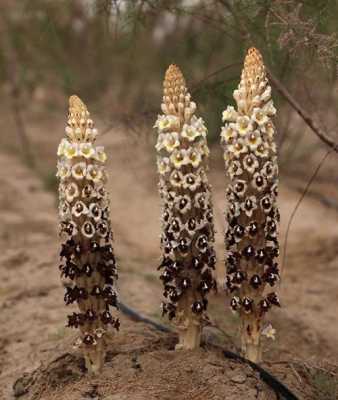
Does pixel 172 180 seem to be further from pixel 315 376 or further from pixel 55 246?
pixel 55 246

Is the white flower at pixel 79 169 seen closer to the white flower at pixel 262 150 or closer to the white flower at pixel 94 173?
the white flower at pixel 94 173

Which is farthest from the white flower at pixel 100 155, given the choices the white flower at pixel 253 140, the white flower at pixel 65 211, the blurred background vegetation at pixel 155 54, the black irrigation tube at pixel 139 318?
the black irrigation tube at pixel 139 318

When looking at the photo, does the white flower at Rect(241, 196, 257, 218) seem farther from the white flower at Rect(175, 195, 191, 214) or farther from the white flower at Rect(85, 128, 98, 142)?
the white flower at Rect(85, 128, 98, 142)

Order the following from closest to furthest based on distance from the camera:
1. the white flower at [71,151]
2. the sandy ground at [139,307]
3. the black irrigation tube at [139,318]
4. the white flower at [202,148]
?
the white flower at [71,151] → the white flower at [202,148] → the sandy ground at [139,307] → the black irrigation tube at [139,318]

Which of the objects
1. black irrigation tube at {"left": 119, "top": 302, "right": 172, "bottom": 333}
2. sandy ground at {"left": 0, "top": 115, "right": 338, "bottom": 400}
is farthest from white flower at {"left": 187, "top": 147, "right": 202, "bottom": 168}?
black irrigation tube at {"left": 119, "top": 302, "right": 172, "bottom": 333}

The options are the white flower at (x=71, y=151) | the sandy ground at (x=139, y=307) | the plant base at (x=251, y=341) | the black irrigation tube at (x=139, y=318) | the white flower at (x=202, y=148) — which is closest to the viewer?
the white flower at (x=71, y=151)

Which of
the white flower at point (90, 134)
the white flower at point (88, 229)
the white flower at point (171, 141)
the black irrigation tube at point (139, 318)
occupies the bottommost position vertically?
the black irrigation tube at point (139, 318)

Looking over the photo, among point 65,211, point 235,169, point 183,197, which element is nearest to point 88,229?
point 65,211

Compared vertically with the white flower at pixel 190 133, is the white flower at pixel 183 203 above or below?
below
